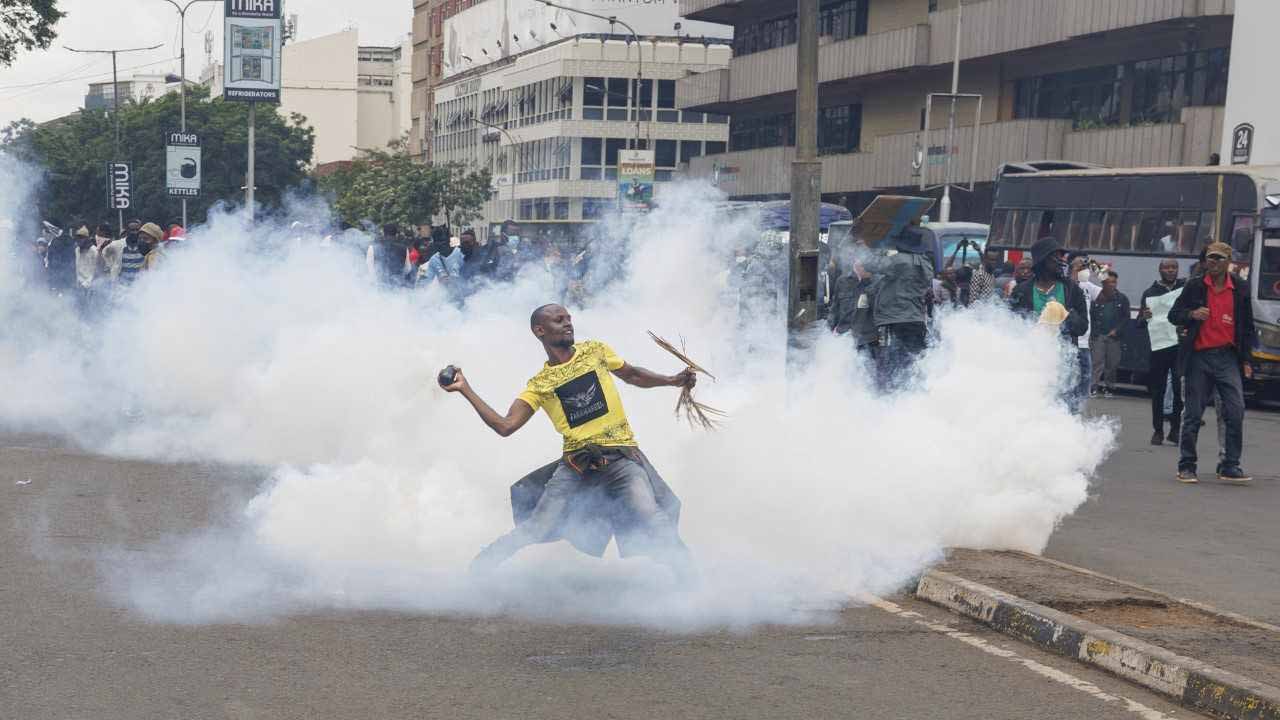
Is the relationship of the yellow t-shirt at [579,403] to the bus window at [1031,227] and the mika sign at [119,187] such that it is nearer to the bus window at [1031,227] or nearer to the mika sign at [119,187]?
the bus window at [1031,227]

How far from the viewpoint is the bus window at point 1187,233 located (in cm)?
2300

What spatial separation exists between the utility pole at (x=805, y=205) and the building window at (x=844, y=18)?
34046mm

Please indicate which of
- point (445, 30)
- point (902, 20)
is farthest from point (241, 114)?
point (902, 20)

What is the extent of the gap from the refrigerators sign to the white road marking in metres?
30.1

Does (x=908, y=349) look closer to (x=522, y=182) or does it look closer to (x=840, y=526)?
(x=840, y=526)

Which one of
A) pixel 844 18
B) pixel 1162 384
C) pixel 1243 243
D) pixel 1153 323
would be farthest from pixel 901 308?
pixel 844 18

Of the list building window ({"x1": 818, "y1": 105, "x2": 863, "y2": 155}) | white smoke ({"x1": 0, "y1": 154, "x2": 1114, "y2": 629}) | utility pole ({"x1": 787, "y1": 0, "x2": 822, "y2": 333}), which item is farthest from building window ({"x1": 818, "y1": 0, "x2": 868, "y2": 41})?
white smoke ({"x1": 0, "y1": 154, "x2": 1114, "y2": 629})

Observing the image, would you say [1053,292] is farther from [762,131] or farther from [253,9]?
[762,131]

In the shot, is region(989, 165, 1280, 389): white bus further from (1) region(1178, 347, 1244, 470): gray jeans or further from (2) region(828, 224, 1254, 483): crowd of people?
(1) region(1178, 347, 1244, 470): gray jeans

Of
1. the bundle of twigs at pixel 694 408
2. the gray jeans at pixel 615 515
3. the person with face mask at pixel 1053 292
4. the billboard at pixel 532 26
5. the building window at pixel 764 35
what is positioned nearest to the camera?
the gray jeans at pixel 615 515

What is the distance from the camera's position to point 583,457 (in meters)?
7.27

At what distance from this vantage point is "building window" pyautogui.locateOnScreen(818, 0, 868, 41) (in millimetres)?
44625

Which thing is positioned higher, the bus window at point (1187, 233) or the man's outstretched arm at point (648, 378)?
the bus window at point (1187, 233)

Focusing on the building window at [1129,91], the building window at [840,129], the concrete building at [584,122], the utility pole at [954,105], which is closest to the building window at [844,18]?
the building window at [840,129]
